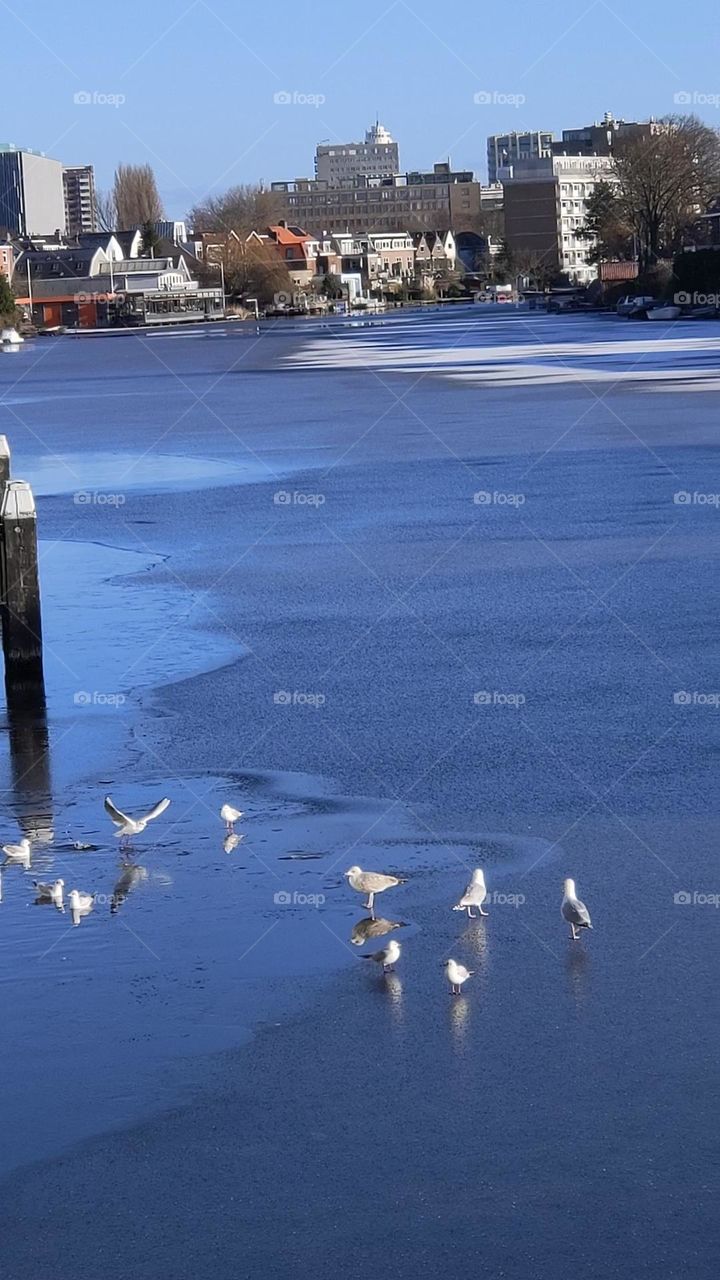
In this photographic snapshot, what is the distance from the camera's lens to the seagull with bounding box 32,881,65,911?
699 cm

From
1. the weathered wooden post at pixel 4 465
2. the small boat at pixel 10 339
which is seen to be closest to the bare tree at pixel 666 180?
the small boat at pixel 10 339

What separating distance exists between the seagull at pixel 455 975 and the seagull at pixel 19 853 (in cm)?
217

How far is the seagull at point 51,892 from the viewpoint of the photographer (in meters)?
6.99

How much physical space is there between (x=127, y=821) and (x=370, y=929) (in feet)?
5.16

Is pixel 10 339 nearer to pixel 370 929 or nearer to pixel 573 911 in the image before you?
pixel 370 929

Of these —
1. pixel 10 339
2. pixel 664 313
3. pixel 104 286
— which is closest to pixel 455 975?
pixel 664 313

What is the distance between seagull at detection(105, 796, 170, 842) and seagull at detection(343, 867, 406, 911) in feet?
4.15

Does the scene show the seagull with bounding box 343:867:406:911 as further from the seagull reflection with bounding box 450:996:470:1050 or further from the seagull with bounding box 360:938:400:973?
the seagull reflection with bounding box 450:996:470:1050

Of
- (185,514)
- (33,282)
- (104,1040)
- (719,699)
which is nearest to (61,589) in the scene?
(185,514)

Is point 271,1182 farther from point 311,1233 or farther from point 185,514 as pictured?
point 185,514

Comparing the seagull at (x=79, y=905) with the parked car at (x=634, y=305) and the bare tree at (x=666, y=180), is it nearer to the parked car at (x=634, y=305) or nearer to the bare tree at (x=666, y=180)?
the parked car at (x=634, y=305)

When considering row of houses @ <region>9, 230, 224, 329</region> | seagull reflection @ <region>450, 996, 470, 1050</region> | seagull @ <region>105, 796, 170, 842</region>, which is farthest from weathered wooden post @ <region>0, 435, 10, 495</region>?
row of houses @ <region>9, 230, 224, 329</region>

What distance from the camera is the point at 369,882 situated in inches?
267

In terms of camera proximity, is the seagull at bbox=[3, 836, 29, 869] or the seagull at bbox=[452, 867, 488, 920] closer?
the seagull at bbox=[452, 867, 488, 920]
